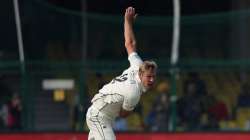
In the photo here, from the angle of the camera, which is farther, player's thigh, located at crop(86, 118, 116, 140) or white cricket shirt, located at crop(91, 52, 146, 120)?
player's thigh, located at crop(86, 118, 116, 140)

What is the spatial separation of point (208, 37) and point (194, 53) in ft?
1.28

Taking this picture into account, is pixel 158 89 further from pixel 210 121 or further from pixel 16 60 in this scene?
pixel 16 60

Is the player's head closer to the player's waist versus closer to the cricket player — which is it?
the cricket player

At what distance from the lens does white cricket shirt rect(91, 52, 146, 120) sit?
31.7 ft

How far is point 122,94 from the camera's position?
31.9 ft

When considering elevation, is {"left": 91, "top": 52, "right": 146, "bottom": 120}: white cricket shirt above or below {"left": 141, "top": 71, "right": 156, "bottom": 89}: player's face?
below

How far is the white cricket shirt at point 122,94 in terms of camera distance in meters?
9.66

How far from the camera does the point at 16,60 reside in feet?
50.9

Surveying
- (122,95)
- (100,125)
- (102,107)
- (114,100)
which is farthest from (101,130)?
(122,95)

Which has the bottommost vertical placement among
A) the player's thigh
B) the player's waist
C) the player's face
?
the player's thigh

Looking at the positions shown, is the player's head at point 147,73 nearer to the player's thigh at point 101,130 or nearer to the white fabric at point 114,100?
the white fabric at point 114,100

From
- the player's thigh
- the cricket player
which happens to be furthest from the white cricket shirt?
the player's thigh

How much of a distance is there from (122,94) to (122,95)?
0.4 inches

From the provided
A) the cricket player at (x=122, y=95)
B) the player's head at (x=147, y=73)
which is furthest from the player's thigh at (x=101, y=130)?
the player's head at (x=147, y=73)
